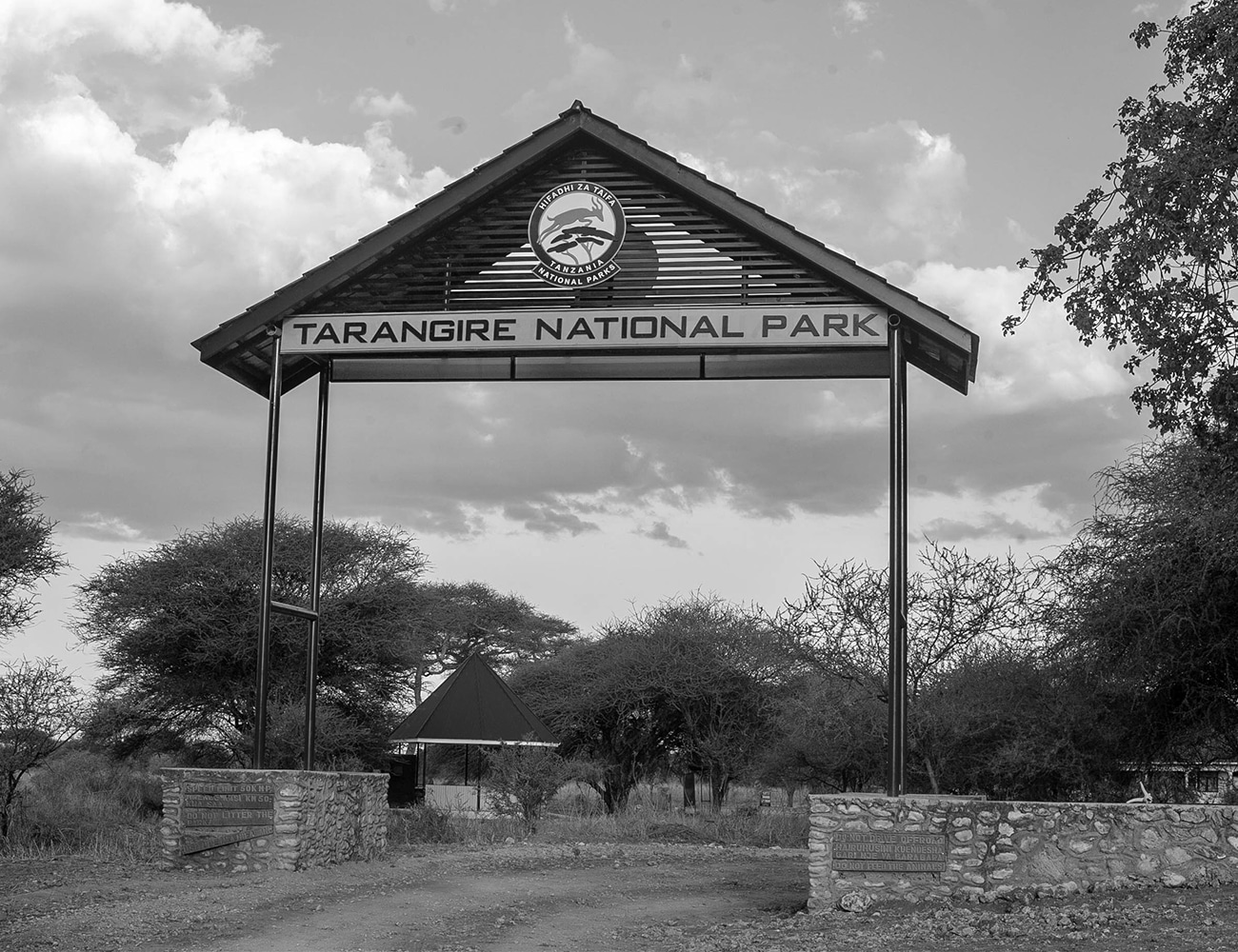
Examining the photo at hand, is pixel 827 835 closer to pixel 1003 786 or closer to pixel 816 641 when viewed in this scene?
pixel 1003 786

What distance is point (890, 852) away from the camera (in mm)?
12055

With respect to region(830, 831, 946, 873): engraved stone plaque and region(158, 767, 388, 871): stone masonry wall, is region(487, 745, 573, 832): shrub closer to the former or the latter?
region(158, 767, 388, 871): stone masonry wall

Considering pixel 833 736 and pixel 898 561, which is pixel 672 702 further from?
pixel 898 561

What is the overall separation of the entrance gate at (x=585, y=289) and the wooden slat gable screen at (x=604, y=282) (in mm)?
15

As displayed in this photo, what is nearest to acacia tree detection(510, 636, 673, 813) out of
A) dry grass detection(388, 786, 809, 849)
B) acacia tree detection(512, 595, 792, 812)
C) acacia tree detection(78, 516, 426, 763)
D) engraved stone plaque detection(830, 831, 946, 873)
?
acacia tree detection(512, 595, 792, 812)

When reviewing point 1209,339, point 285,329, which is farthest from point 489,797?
point 1209,339

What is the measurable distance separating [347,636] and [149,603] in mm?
4144

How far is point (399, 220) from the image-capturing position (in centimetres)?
1488

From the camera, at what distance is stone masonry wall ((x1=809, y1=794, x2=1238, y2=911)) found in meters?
11.8

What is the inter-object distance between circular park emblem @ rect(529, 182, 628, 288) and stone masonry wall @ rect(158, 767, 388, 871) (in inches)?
228

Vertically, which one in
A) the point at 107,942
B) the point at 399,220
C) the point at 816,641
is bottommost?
the point at 107,942

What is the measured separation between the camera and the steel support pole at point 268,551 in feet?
48.3

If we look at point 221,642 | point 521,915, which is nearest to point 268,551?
point 521,915

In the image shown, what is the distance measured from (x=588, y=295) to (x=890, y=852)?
6.23m
